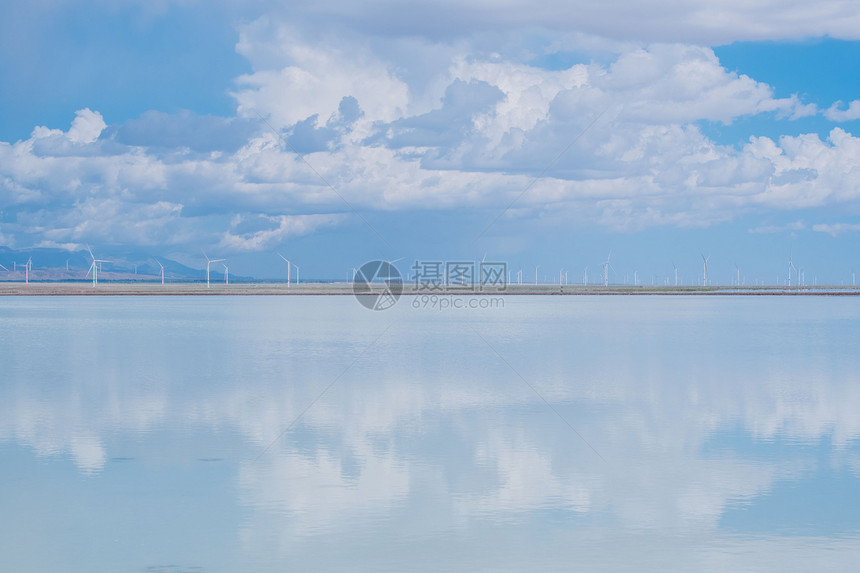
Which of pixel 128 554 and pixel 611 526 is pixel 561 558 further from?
pixel 128 554

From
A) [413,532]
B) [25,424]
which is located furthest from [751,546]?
[25,424]

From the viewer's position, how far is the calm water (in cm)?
743

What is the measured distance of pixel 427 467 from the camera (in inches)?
413

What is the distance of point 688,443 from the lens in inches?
476

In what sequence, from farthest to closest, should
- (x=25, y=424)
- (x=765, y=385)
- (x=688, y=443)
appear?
(x=765, y=385) < (x=25, y=424) < (x=688, y=443)

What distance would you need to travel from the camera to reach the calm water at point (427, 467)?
7426 mm

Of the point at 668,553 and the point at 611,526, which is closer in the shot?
the point at 668,553

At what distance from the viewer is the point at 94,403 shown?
1590 cm

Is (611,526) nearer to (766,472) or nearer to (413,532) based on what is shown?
(413,532)

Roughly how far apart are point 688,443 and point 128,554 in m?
7.73

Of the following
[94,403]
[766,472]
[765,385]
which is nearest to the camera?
[766,472]

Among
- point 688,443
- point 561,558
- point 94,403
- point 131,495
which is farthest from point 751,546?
point 94,403

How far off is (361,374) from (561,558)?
13.9 metres

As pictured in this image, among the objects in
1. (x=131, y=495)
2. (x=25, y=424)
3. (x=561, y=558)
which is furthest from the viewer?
(x=25, y=424)
